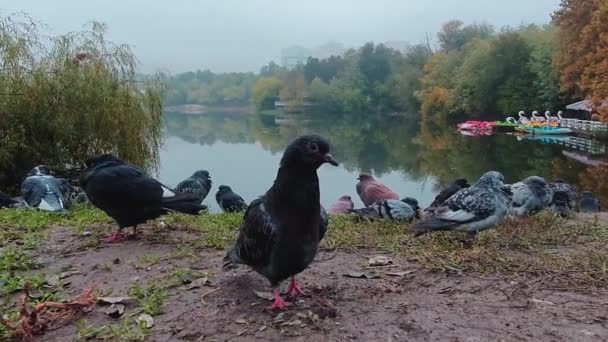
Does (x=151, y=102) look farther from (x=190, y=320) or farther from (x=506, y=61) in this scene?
(x=506, y=61)

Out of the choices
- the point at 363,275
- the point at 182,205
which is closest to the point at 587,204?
the point at 363,275

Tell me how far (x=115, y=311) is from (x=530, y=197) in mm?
6044

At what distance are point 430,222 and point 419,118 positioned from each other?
2377 inches

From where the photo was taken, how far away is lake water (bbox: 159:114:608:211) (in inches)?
776

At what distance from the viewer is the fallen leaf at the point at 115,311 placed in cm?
368

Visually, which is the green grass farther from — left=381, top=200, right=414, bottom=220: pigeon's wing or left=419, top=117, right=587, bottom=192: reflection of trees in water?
left=419, top=117, right=587, bottom=192: reflection of trees in water

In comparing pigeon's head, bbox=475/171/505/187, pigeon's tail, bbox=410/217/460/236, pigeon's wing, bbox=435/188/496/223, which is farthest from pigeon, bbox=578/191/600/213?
pigeon's tail, bbox=410/217/460/236

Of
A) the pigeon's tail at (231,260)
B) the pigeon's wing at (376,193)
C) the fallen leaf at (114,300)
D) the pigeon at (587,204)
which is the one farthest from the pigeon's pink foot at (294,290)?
the pigeon at (587,204)

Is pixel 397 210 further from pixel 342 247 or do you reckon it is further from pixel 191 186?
pixel 191 186

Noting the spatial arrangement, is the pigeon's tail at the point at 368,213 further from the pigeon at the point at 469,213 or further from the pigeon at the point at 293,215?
the pigeon at the point at 293,215

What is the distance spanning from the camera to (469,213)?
5559mm

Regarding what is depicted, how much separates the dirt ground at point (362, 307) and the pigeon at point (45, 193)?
351 centimetres

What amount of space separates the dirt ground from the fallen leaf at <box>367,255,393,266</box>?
63 millimetres

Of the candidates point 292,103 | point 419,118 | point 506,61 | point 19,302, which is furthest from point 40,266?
point 292,103
